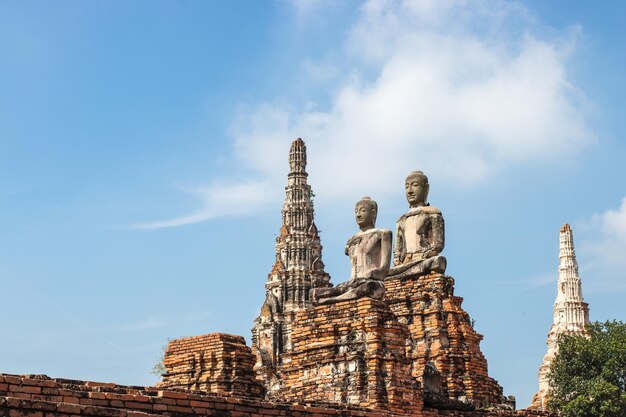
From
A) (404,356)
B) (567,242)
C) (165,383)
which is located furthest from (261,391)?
(567,242)

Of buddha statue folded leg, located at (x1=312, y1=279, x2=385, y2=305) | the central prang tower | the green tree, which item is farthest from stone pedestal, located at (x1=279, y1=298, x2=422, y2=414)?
the central prang tower

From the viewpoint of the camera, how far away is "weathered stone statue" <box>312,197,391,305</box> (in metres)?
17.8

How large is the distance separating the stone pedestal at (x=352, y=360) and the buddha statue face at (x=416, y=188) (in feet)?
14.5

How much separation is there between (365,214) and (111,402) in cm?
909

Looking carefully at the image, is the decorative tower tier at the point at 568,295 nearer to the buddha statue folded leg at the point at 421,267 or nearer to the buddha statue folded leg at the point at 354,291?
the buddha statue folded leg at the point at 421,267

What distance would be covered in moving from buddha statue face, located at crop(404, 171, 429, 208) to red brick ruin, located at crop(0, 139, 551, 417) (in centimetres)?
160

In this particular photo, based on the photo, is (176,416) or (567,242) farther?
(567,242)

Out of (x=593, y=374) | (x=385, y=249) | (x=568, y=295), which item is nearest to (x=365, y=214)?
(x=385, y=249)

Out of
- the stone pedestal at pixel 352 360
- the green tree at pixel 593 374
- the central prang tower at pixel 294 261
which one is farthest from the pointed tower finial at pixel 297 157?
the stone pedestal at pixel 352 360

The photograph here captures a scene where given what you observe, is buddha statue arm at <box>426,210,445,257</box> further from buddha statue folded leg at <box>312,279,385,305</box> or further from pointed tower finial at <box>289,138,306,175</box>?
pointed tower finial at <box>289,138,306,175</box>

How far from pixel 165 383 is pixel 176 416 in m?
7.58

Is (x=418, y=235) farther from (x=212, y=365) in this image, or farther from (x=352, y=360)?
(x=212, y=365)

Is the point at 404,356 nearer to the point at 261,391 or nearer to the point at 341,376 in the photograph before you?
the point at 341,376

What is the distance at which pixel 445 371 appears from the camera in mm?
20906
